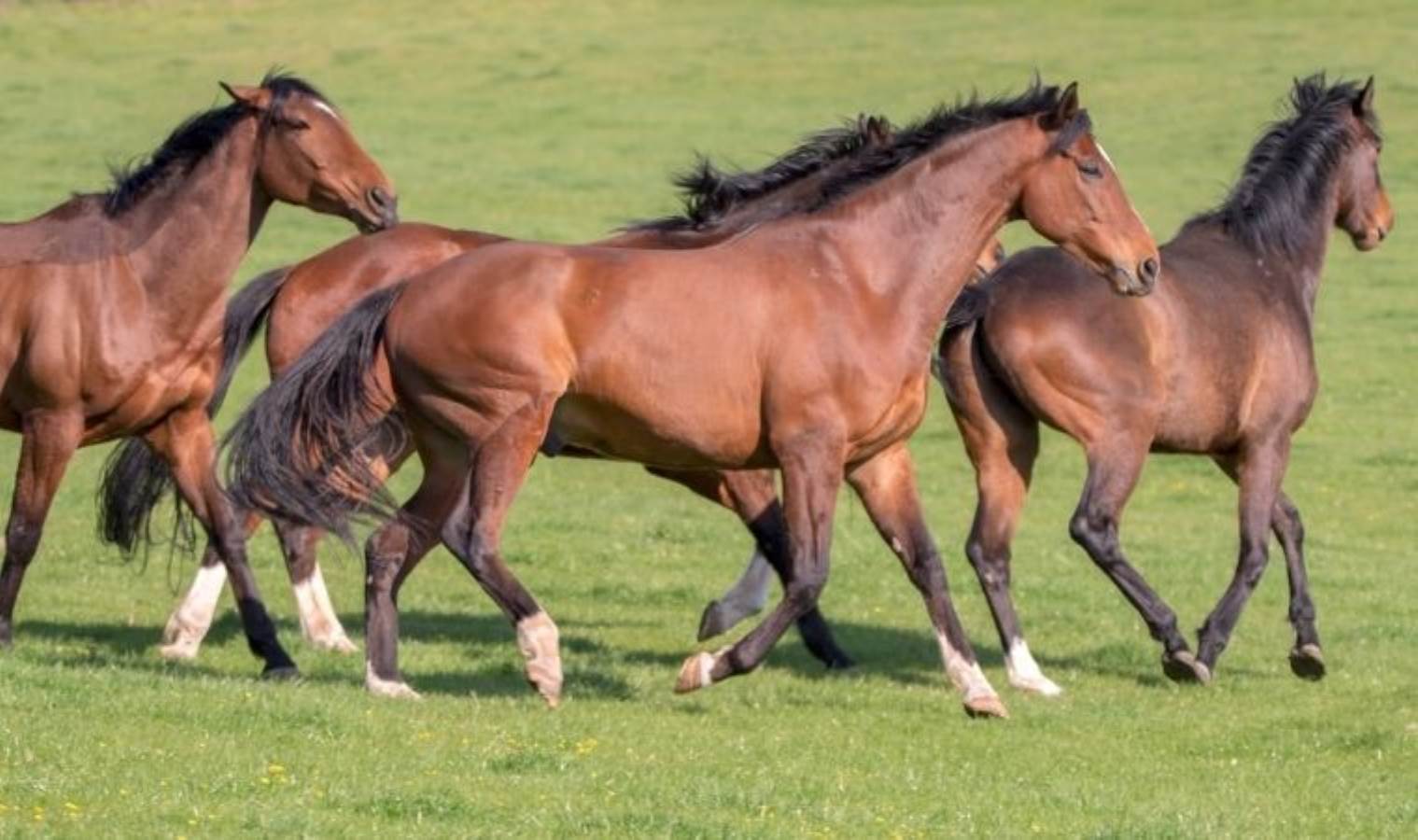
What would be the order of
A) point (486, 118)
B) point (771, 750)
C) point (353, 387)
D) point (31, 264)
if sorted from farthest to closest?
1. point (486, 118)
2. point (31, 264)
3. point (353, 387)
4. point (771, 750)

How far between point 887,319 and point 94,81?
97.4 feet

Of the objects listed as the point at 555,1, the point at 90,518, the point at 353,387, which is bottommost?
the point at 555,1

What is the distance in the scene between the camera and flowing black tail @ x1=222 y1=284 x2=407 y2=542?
408 inches

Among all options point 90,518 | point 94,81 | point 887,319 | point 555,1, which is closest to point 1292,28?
point 555,1

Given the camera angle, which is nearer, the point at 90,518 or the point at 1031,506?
the point at 90,518

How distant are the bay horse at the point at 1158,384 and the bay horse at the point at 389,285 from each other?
2.17ft

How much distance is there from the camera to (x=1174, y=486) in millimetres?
20156

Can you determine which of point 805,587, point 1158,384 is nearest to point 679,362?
point 805,587

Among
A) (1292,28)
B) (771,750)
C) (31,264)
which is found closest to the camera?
(771,750)

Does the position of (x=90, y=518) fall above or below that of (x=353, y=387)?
below

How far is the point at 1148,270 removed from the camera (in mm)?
10875

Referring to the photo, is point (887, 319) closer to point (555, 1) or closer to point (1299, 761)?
point (1299, 761)

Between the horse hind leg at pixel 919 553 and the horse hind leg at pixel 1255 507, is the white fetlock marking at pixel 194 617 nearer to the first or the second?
the horse hind leg at pixel 919 553

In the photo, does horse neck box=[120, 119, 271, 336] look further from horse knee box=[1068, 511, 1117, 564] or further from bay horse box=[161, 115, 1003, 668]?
horse knee box=[1068, 511, 1117, 564]
